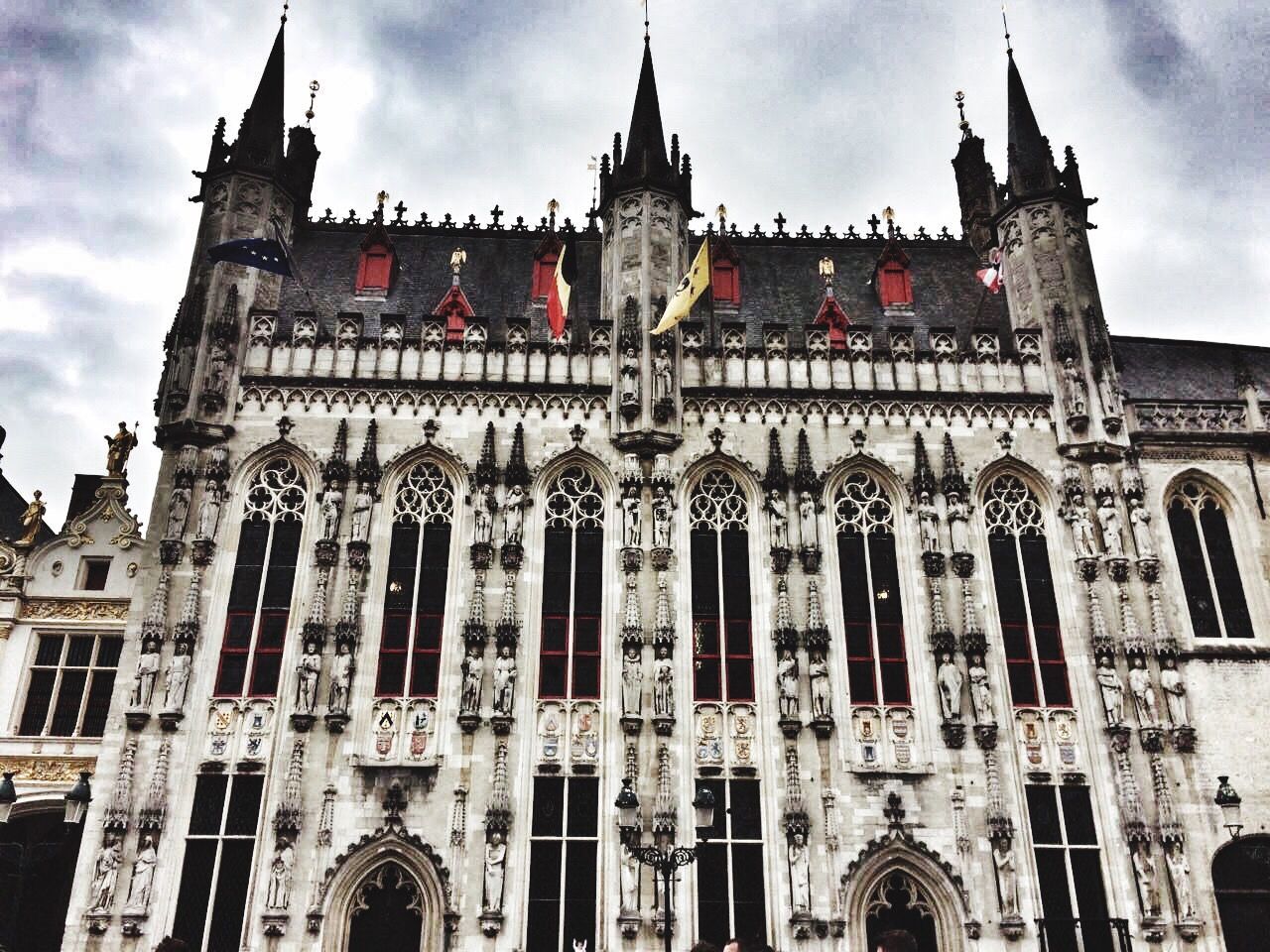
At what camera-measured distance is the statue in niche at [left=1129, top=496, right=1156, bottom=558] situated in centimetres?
2509

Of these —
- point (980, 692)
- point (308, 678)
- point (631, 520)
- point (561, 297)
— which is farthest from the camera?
point (561, 297)

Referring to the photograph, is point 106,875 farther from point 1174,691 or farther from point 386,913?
point 1174,691

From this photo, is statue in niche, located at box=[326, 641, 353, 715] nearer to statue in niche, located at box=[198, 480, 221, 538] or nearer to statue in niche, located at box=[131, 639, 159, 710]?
statue in niche, located at box=[131, 639, 159, 710]

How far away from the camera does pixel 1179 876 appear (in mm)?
21969

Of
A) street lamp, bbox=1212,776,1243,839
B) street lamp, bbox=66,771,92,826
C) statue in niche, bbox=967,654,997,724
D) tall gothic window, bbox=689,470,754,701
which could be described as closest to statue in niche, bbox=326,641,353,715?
street lamp, bbox=66,771,92,826

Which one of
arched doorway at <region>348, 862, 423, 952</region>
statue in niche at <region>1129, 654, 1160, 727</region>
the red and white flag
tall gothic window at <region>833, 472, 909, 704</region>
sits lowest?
arched doorway at <region>348, 862, 423, 952</region>

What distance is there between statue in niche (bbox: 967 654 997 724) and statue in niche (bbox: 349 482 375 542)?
46.9ft

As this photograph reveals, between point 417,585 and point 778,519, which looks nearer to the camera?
point 417,585

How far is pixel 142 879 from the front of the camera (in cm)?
2130

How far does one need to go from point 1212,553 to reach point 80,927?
1058 inches

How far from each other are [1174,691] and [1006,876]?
5.82 metres

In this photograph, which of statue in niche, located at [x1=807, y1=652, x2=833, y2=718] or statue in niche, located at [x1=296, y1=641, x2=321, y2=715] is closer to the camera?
statue in niche, located at [x1=296, y1=641, x2=321, y2=715]

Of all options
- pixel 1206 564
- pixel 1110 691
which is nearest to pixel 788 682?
pixel 1110 691

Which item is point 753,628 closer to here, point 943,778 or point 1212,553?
point 943,778
